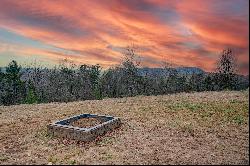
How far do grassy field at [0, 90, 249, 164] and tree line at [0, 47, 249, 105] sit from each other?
36.0 m

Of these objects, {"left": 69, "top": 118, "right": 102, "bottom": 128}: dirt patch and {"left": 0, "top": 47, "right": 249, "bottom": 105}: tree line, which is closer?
{"left": 69, "top": 118, "right": 102, "bottom": 128}: dirt patch

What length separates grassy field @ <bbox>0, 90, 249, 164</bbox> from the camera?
14.6 meters

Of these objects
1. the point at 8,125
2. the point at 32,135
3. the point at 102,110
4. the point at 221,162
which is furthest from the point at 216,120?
the point at 8,125

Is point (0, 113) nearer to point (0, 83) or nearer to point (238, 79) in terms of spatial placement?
point (0, 83)

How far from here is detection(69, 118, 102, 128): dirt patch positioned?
19866mm

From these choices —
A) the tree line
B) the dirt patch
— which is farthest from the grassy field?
the tree line

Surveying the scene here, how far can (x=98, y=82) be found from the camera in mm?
76000

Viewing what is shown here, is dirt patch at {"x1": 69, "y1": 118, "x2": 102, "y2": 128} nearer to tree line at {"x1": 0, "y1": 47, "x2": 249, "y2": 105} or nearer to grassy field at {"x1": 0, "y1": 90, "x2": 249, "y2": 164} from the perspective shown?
grassy field at {"x1": 0, "y1": 90, "x2": 249, "y2": 164}

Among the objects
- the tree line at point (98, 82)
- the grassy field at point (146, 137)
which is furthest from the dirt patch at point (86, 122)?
the tree line at point (98, 82)

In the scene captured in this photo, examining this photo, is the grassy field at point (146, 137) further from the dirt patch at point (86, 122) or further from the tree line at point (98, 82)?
the tree line at point (98, 82)

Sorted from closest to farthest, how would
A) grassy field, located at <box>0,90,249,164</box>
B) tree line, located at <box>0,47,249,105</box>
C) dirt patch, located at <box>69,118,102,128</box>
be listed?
grassy field, located at <box>0,90,249,164</box>, dirt patch, located at <box>69,118,102,128</box>, tree line, located at <box>0,47,249,105</box>

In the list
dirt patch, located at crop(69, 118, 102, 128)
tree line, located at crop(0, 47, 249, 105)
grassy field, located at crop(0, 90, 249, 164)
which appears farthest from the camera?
tree line, located at crop(0, 47, 249, 105)

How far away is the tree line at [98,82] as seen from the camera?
6288 cm

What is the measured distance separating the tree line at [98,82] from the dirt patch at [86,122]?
39736 mm
